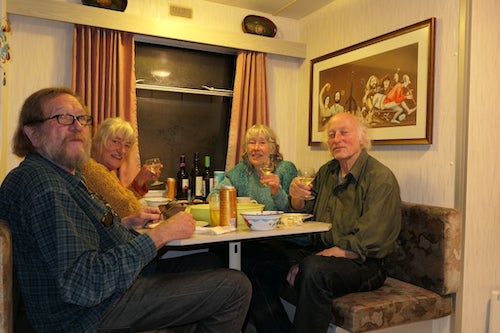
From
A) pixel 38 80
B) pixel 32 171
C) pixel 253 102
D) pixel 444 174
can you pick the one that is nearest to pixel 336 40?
pixel 253 102

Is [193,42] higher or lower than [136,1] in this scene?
lower

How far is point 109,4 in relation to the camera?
3045 mm

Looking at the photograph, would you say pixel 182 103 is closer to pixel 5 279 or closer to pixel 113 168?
pixel 113 168

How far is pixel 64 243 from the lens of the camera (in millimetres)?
1340

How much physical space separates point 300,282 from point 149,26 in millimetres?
2211

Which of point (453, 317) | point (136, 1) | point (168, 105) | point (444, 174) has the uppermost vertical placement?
point (136, 1)

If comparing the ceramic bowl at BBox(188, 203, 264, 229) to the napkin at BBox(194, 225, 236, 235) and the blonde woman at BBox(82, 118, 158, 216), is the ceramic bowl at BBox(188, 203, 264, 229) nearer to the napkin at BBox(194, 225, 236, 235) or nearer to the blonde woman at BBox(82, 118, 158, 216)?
the napkin at BBox(194, 225, 236, 235)

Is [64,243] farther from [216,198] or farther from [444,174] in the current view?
[444,174]

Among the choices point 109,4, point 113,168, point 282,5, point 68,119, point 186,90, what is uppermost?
point 282,5

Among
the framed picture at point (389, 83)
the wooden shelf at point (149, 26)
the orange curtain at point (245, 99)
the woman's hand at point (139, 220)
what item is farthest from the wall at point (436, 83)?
the woman's hand at point (139, 220)

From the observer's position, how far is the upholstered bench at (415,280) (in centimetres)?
195

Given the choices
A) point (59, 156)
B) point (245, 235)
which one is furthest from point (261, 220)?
point (59, 156)

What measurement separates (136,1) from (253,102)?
1209 millimetres

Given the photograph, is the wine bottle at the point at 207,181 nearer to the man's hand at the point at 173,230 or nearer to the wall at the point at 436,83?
the wall at the point at 436,83
